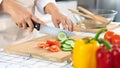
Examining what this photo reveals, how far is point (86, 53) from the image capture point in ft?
2.81

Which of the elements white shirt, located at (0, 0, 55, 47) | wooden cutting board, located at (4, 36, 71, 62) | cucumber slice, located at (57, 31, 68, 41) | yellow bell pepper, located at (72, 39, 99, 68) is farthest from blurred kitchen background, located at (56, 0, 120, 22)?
yellow bell pepper, located at (72, 39, 99, 68)

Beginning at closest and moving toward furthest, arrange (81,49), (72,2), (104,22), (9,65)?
1. (81,49)
2. (9,65)
3. (104,22)
4. (72,2)

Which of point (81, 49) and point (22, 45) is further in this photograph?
point (22, 45)

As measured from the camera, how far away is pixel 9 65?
105cm

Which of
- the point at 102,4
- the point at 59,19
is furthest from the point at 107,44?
the point at 102,4

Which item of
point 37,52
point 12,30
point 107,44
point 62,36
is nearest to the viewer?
point 107,44

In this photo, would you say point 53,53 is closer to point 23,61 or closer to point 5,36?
point 23,61

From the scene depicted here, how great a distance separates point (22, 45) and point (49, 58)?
9.5 inches

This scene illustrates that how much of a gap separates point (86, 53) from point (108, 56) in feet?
0.28

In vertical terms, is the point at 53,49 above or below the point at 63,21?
below

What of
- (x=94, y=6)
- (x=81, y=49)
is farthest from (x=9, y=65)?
(x=94, y=6)

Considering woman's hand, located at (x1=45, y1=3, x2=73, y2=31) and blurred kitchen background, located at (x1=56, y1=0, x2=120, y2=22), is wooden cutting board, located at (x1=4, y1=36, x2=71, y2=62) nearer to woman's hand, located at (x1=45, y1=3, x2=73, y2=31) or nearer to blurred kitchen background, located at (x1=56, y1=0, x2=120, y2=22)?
woman's hand, located at (x1=45, y1=3, x2=73, y2=31)

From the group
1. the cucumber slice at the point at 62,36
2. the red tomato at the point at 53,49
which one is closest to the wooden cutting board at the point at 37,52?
the red tomato at the point at 53,49

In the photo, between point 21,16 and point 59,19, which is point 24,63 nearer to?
point 21,16
